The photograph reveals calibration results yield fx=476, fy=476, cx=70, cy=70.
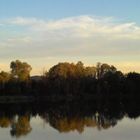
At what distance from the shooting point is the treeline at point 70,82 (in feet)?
260

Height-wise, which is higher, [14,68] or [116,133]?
[14,68]

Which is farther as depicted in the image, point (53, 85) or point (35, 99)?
point (53, 85)

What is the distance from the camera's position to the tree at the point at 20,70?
8144 cm

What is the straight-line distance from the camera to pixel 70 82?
8625 centimetres

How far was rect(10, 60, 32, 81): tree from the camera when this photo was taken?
267 ft

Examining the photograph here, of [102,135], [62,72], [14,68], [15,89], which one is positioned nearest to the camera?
[102,135]

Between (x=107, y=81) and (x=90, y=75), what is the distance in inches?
248

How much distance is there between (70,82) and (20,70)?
9.91 meters

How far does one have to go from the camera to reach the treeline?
79.2 metres

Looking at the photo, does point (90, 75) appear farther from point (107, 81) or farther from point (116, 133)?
point (116, 133)

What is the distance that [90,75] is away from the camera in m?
92.4

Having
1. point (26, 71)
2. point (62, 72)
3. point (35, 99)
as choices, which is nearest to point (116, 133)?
point (35, 99)

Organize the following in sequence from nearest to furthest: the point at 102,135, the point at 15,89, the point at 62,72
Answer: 1. the point at 102,135
2. the point at 15,89
3. the point at 62,72

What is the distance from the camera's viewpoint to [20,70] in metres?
81.8
